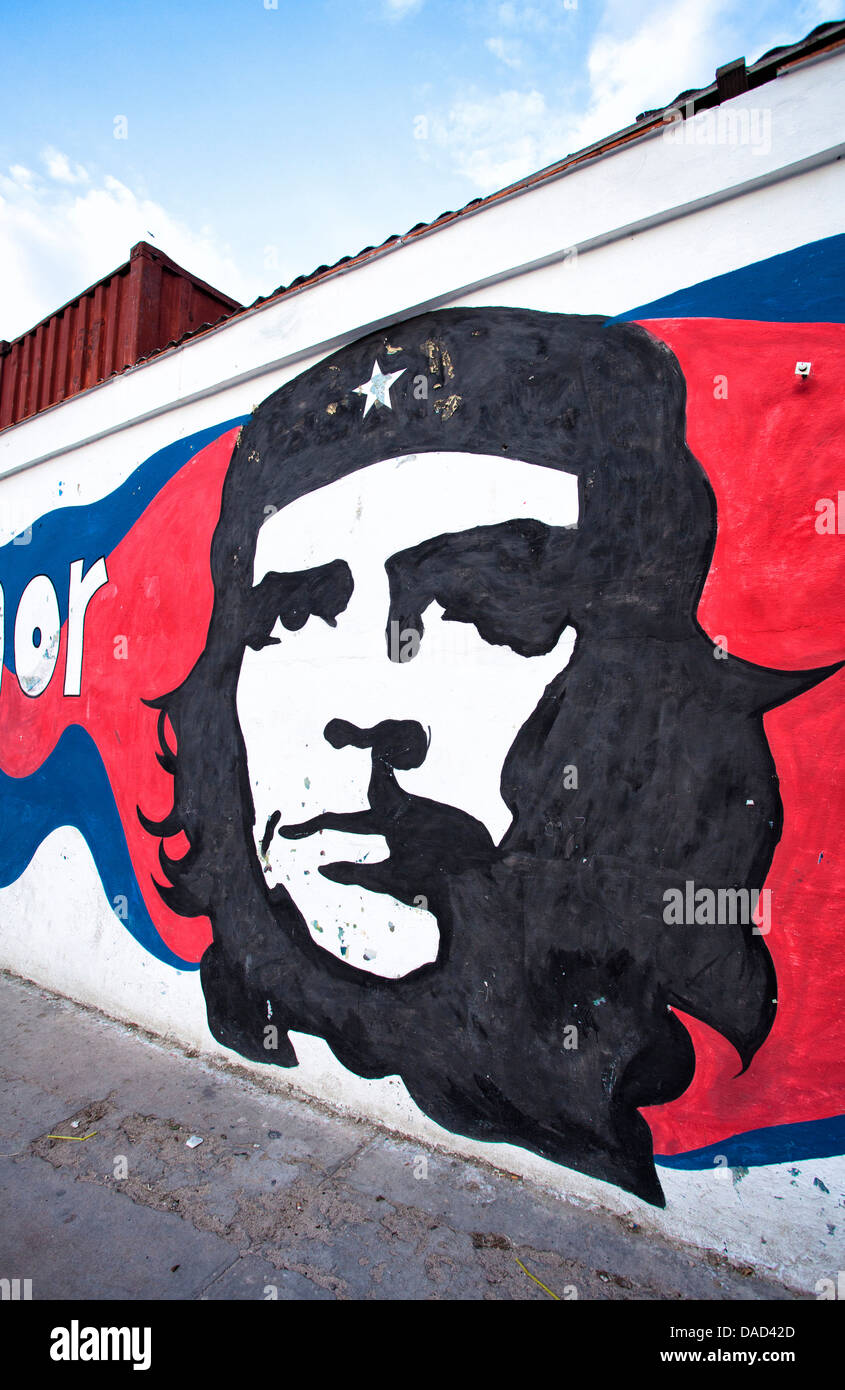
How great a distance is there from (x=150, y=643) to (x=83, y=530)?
1.34 meters

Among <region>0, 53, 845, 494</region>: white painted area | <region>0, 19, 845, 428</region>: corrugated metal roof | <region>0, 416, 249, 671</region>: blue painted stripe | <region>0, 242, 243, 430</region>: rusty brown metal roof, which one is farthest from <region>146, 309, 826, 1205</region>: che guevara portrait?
<region>0, 242, 243, 430</region>: rusty brown metal roof

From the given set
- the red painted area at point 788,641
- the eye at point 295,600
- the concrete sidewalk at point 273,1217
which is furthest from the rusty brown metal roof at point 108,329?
the concrete sidewalk at point 273,1217

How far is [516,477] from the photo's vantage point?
2.82 metres

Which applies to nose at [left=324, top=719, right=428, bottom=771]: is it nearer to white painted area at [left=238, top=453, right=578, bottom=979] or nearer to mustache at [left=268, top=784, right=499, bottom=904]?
white painted area at [left=238, top=453, right=578, bottom=979]

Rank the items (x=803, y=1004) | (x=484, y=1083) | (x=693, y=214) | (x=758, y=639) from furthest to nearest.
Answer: (x=484, y=1083) → (x=693, y=214) → (x=758, y=639) → (x=803, y=1004)

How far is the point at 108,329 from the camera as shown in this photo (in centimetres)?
527

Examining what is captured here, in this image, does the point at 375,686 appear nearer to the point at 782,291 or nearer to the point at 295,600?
the point at 295,600

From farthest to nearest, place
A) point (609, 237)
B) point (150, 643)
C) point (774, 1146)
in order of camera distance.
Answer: point (150, 643)
point (609, 237)
point (774, 1146)

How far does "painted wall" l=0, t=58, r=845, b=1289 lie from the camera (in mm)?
2191

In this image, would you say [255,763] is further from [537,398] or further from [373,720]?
[537,398]

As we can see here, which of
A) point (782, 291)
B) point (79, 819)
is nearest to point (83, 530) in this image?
point (79, 819)

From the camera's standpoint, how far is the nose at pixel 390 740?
2.98m

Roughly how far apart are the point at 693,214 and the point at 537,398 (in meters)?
0.81

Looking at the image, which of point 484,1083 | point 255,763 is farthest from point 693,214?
point 484,1083
